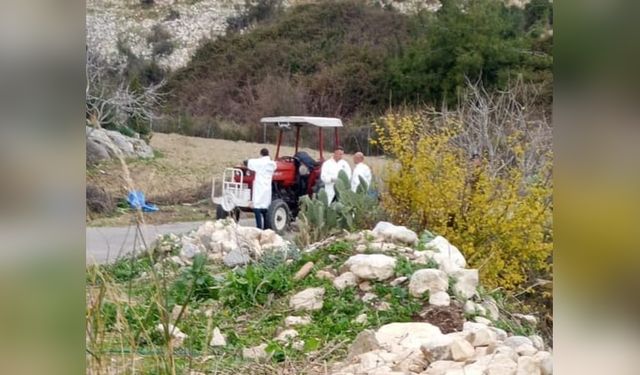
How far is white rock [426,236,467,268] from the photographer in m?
4.41

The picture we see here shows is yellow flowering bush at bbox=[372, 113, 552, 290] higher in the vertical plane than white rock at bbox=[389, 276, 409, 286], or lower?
higher

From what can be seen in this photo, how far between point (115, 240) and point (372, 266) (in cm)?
141

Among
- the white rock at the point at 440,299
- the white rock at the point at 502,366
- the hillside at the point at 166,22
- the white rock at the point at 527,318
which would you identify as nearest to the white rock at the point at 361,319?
the white rock at the point at 440,299

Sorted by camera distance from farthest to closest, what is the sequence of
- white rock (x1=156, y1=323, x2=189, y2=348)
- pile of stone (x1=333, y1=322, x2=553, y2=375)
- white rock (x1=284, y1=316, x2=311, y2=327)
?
white rock (x1=284, y1=316, x2=311, y2=327) < pile of stone (x1=333, y1=322, x2=553, y2=375) < white rock (x1=156, y1=323, x2=189, y2=348)

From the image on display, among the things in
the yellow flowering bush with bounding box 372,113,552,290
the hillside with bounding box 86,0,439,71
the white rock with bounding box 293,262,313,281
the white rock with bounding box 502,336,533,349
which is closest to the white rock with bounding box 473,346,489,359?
the white rock with bounding box 502,336,533,349

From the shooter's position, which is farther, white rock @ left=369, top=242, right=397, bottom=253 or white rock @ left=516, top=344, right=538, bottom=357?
white rock @ left=369, top=242, right=397, bottom=253

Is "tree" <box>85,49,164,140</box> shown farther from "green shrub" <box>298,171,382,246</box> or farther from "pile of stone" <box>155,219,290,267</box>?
"green shrub" <box>298,171,382,246</box>

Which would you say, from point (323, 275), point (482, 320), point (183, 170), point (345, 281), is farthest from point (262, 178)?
point (482, 320)

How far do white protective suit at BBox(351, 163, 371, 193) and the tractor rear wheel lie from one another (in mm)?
395

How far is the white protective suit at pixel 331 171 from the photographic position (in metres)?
4.41

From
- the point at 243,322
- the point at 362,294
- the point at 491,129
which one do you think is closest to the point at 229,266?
the point at 243,322

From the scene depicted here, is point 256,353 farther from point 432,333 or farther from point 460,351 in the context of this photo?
point 460,351

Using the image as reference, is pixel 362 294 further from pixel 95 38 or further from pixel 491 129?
pixel 95 38

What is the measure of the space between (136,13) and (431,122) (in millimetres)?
1684
